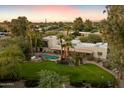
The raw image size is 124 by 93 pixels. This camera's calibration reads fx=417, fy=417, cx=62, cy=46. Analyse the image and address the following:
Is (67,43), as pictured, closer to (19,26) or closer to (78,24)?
(78,24)

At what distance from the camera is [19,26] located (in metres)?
6.78

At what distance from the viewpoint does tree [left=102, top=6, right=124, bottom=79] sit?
657 centimetres

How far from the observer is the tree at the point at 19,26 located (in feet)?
22.0

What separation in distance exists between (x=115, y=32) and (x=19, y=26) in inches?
61.1

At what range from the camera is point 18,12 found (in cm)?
664

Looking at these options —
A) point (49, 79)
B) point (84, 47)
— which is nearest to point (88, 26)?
point (84, 47)

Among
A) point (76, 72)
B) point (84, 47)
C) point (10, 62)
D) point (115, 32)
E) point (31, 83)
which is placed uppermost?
point (115, 32)

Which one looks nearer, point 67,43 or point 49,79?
point 49,79

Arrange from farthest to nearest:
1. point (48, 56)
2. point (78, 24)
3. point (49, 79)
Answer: point (48, 56)
point (78, 24)
point (49, 79)

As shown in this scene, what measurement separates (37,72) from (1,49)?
0.71 metres

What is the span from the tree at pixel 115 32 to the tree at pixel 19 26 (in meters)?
1.29

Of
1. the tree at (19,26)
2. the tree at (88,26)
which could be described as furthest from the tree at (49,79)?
the tree at (88,26)

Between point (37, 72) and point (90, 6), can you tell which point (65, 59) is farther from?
point (90, 6)

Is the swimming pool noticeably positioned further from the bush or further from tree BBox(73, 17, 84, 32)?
tree BBox(73, 17, 84, 32)
